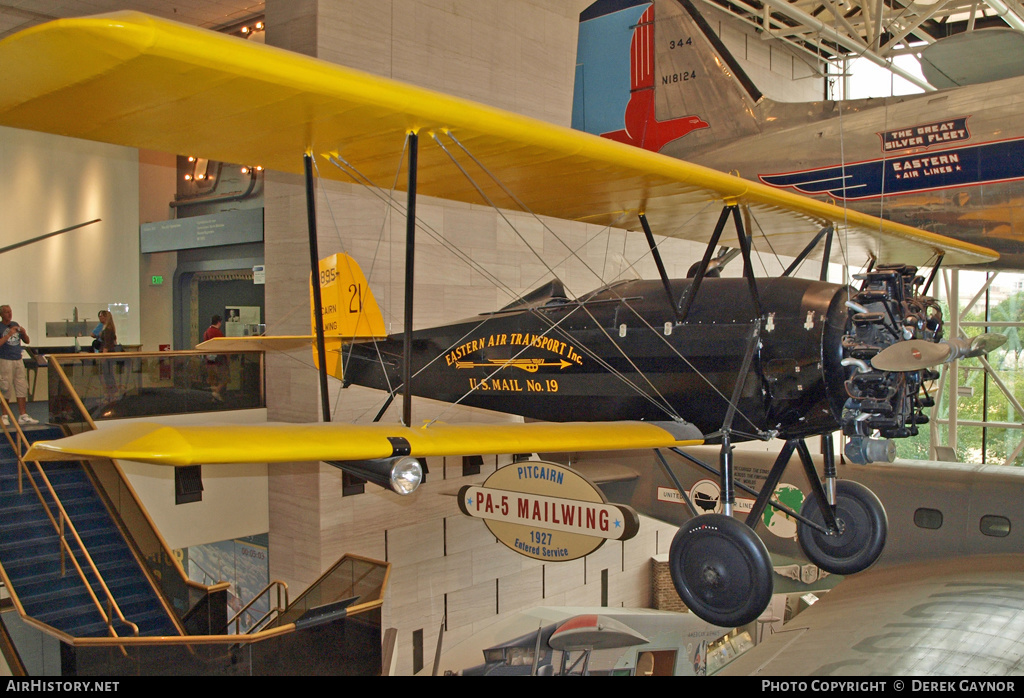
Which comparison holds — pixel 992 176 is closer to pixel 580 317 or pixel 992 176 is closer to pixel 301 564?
pixel 580 317

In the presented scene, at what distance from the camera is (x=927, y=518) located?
18.7ft

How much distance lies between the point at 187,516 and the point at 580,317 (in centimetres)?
426

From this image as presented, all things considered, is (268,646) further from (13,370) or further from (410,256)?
(13,370)

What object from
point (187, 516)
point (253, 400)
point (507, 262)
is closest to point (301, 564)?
point (187, 516)

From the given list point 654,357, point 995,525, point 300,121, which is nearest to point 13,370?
point 300,121

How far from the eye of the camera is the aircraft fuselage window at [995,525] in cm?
536

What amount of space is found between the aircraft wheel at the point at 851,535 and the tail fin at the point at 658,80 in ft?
15.0

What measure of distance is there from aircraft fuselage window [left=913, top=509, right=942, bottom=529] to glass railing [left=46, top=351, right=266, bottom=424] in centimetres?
561

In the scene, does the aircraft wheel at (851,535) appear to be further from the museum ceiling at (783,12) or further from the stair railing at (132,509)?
the museum ceiling at (783,12)

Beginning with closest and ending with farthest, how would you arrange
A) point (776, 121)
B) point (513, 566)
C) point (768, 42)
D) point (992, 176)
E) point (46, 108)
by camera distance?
1. point (46, 108)
2. point (992, 176)
3. point (776, 121)
4. point (513, 566)
5. point (768, 42)

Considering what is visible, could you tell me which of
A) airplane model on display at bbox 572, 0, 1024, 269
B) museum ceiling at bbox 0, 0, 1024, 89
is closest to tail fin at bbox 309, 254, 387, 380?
airplane model on display at bbox 572, 0, 1024, 269

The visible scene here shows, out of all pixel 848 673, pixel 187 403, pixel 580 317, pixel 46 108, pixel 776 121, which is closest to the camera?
pixel 46 108

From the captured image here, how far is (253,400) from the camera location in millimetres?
6652

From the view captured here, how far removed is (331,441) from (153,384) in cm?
430
